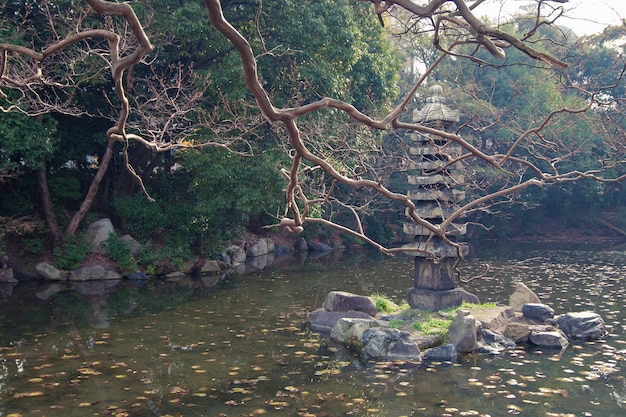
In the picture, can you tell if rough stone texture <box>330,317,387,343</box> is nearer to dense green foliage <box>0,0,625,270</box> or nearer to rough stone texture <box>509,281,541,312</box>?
rough stone texture <box>509,281,541,312</box>

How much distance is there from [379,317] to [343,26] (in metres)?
8.84

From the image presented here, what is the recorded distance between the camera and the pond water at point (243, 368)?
6.73 meters

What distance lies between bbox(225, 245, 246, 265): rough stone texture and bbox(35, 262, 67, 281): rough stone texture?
18.8 feet

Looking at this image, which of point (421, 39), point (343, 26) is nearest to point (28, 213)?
point (343, 26)

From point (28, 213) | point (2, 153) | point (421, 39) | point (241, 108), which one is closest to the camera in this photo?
point (2, 153)

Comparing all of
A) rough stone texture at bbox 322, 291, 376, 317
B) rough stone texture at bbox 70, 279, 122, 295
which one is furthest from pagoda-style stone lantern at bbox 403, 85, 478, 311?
rough stone texture at bbox 70, 279, 122, 295

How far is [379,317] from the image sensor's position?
10.9 meters

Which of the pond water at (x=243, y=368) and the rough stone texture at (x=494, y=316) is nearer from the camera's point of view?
the pond water at (x=243, y=368)

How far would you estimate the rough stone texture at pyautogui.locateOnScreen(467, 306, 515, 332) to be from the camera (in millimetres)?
10008

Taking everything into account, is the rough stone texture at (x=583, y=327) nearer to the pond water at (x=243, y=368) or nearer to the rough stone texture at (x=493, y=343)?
the pond water at (x=243, y=368)

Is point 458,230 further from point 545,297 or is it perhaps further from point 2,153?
point 2,153

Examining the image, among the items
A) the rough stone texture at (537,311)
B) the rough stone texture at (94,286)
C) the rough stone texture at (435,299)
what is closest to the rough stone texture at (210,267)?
the rough stone texture at (94,286)

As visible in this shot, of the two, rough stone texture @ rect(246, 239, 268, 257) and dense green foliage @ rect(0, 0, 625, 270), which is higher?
dense green foliage @ rect(0, 0, 625, 270)

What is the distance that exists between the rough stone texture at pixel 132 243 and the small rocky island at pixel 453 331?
912cm
